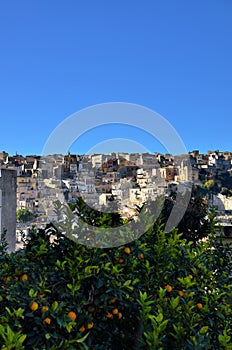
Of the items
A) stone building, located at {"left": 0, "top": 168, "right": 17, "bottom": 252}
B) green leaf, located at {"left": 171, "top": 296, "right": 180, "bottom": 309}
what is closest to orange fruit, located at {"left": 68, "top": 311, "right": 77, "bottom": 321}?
green leaf, located at {"left": 171, "top": 296, "right": 180, "bottom": 309}

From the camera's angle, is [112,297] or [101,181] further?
[101,181]

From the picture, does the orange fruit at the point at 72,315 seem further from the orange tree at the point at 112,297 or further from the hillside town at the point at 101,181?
the hillside town at the point at 101,181

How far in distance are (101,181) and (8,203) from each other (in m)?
2.17

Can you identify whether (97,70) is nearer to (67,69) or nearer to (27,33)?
(67,69)

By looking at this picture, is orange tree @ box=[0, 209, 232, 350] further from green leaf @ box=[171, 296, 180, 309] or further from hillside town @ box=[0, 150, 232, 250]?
hillside town @ box=[0, 150, 232, 250]

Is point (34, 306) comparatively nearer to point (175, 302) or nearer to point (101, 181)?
point (175, 302)

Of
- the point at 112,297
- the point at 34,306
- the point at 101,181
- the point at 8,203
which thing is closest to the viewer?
the point at 34,306

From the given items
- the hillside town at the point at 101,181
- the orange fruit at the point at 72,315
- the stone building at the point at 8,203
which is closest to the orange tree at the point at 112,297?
the orange fruit at the point at 72,315

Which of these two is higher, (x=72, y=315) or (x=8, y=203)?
(x=8, y=203)

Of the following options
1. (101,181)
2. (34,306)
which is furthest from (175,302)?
(101,181)

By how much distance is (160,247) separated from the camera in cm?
213

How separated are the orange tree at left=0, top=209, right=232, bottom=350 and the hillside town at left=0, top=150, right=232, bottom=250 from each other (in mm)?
341

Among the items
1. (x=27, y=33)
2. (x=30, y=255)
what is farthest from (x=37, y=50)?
(x=30, y=255)

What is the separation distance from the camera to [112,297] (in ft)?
6.17
